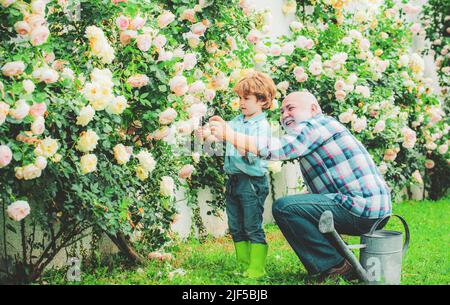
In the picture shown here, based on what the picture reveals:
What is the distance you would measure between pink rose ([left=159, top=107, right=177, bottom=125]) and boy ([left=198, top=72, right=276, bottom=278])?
1.30ft

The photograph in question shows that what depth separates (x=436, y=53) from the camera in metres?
7.89

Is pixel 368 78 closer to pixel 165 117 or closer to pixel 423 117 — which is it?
pixel 423 117

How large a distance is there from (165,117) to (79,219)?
710mm

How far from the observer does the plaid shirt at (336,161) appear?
3393 mm

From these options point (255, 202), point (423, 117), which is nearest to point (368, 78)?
point (423, 117)

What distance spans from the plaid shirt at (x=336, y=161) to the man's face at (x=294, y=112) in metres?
0.05

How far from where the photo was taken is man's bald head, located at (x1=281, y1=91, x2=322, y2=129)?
3.59m

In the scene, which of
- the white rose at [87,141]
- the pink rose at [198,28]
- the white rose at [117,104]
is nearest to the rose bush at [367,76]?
the pink rose at [198,28]

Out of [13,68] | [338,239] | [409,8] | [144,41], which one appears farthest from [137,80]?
[409,8]

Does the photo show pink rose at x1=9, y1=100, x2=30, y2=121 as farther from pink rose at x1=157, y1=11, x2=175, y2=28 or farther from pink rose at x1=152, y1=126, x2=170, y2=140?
pink rose at x1=157, y1=11, x2=175, y2=28

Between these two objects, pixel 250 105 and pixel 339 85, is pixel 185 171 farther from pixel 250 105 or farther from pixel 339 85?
pixel 339 85

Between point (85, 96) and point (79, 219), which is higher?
point (85, 96)

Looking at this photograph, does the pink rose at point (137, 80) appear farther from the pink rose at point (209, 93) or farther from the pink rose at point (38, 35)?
the pink rose at point (209, 93)

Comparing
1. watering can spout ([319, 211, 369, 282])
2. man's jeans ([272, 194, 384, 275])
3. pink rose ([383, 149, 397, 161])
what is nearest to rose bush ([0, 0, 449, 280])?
pink rose ([383, 149, 397, 161])
